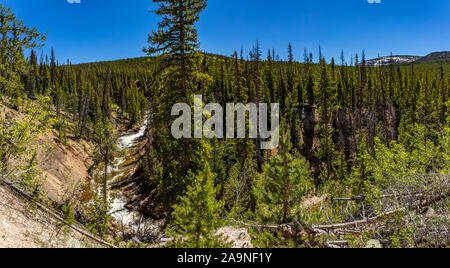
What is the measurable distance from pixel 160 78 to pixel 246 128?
17.3 metres

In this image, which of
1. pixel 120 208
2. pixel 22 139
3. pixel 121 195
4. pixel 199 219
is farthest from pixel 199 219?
pixel 121 195

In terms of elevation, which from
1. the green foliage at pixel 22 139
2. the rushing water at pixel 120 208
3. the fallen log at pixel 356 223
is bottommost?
the rushing water at pixel 120 208

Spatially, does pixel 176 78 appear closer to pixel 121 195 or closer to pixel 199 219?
pixel 199 219

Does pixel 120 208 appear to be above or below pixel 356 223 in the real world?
below

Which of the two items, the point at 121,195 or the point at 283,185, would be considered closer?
the point at 283,185

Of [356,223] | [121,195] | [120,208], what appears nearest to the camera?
[356,223]

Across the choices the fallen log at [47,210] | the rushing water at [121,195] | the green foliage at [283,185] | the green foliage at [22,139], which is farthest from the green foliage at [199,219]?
the rushing water at [121,195]

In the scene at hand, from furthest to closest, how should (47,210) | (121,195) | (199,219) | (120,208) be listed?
1. (121,195)
2. (120,208)
3. (47,210)
4. (199,219)

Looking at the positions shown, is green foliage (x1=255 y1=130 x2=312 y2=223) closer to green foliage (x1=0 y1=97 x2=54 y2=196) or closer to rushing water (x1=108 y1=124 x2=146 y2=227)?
green foliage (x1=0 y1=97 x2=54 y2=196)

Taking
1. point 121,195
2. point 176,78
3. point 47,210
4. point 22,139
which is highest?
point 176,78

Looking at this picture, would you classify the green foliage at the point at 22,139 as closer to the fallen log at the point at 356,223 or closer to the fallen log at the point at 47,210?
the fallen log at the point at 47,210

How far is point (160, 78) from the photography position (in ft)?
40.6

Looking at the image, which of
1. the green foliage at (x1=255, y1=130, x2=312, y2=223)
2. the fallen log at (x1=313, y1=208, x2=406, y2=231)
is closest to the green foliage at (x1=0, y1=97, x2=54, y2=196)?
the green foliage at (x1=255, y1=130, x2=312, y2=223)
